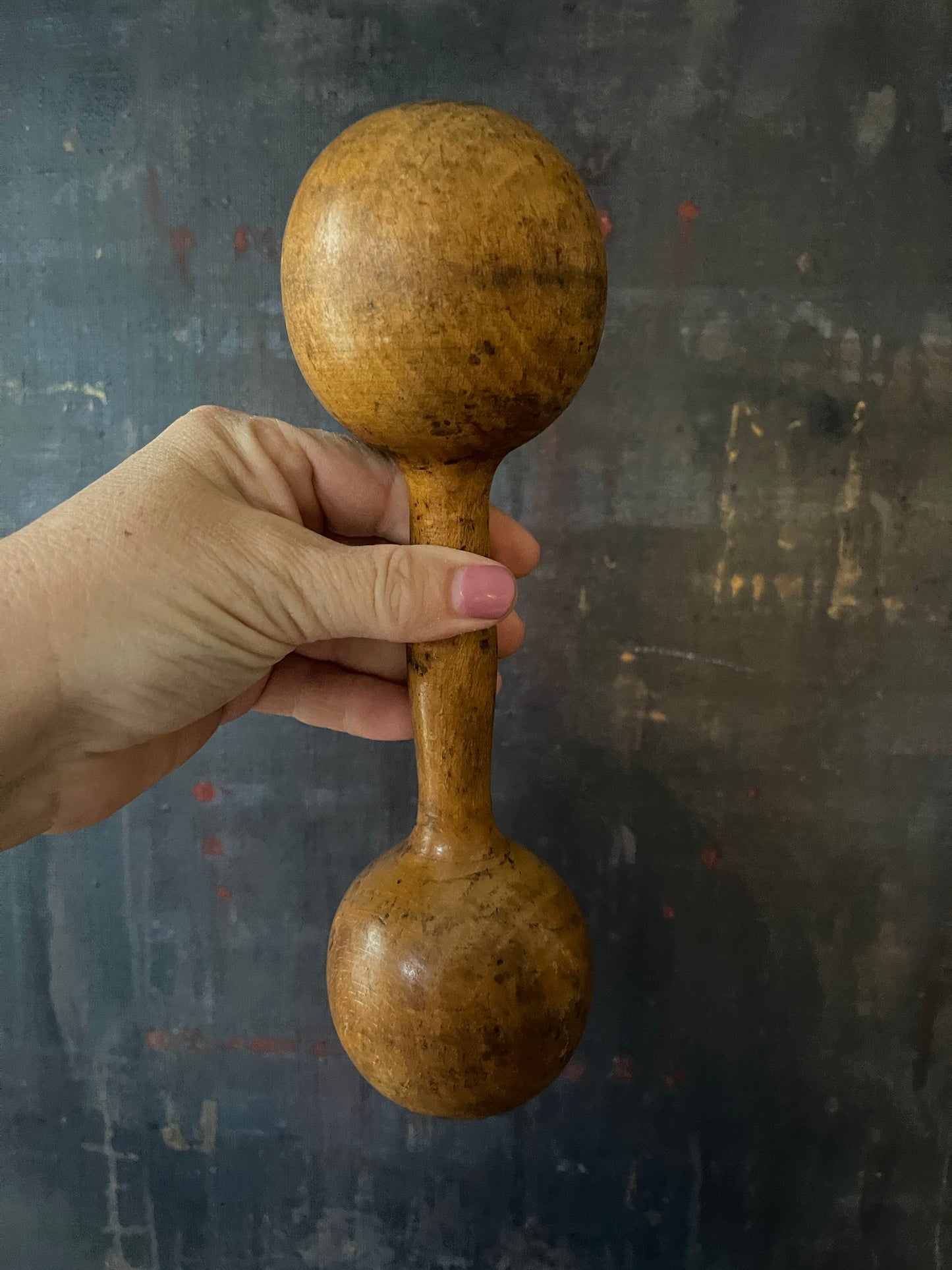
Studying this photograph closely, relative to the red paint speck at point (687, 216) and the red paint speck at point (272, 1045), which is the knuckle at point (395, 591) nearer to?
the red paint speck at point (687, 216)

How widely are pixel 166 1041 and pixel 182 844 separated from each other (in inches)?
12.8

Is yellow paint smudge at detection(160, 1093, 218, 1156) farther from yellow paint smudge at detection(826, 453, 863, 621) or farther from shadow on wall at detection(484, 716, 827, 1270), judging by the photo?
yellow paint smudge at detection(826, 453, 863, 621)

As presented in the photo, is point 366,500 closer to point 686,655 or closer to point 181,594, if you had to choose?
point 181,594

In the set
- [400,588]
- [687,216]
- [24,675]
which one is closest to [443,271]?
[400,588]

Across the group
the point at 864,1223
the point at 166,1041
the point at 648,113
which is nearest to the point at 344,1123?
the point at 166,1041

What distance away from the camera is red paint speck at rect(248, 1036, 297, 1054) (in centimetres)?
129

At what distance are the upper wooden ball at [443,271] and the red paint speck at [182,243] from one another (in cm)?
62

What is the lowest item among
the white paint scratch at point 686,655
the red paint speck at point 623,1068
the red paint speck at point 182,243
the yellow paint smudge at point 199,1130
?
the yellow paint smudge at point 199,1130

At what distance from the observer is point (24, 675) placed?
0.61 m

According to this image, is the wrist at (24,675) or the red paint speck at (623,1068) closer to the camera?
the wrist at (24,675)

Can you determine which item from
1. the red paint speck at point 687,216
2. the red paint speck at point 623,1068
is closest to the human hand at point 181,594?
the red paint speck at point 687,216

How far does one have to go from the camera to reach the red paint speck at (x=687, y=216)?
1046mm

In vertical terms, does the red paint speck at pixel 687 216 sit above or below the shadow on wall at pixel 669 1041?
above

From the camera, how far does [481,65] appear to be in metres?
1.03
